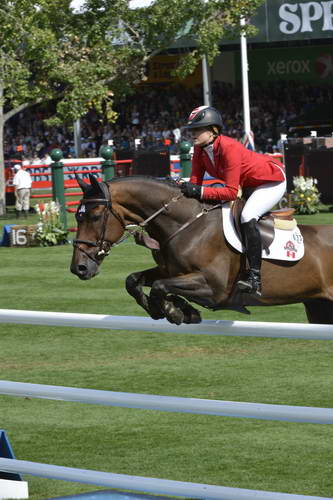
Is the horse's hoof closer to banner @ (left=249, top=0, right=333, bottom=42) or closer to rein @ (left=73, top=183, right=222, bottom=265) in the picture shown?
rein @ (left=73, top=183, right=222, bottom=265)

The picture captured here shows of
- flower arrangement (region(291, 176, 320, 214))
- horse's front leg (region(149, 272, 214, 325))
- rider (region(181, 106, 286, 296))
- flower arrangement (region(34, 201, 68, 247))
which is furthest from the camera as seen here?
flower arrangement (region(291, 176, 320, 214))

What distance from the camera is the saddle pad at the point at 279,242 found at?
733 centimetres

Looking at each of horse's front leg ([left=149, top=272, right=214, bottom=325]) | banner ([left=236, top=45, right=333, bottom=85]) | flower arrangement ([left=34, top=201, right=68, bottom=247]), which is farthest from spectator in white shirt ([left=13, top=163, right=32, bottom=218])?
banner ([left=236, top=45, right=333, bottom=85])

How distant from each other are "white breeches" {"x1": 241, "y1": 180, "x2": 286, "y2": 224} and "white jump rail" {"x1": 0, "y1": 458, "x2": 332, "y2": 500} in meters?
2.73

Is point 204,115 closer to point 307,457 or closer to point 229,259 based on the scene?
point 229,259

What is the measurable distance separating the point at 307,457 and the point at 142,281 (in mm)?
1878

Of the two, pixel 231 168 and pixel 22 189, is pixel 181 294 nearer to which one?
pixel 231 168

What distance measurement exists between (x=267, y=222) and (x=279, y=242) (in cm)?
21

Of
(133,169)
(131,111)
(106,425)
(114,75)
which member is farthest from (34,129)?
(106,425)

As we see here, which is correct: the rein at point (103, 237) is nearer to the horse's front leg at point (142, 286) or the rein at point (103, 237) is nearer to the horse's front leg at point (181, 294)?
the horse's front leg at point (142, 286)

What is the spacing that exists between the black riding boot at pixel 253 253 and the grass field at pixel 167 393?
1.36m

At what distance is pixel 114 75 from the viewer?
30656mm

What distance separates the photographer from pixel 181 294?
22.1ft

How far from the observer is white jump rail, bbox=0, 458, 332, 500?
471 cm
